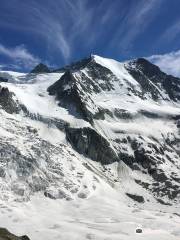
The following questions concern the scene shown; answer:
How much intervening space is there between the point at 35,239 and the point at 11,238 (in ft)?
202

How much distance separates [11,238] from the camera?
139000 mm

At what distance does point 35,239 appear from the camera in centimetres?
19888

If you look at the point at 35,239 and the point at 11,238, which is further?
the point at 35,239
